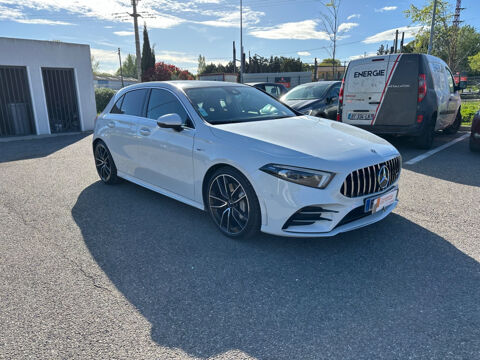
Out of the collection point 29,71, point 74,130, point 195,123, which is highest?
point 29,71

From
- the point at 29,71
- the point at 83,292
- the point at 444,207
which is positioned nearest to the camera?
the point at 83,292

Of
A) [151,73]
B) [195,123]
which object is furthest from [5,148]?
[151,73]

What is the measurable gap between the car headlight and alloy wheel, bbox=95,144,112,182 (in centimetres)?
340

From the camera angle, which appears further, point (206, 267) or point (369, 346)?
point (206, 267)

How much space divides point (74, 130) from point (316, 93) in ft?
32.9

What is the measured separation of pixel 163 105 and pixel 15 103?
11281 millimetres

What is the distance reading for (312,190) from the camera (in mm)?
2945

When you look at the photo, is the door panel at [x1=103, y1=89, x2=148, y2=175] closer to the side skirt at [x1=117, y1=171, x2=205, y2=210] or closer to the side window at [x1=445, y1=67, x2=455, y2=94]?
the side skirt at [x1=117, y1=171, x2=205, y2=210]

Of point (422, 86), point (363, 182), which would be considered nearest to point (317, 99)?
point (422, 86)

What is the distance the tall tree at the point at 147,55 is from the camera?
46.2m

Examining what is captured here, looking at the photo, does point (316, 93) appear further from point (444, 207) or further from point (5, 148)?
point (5, 148)

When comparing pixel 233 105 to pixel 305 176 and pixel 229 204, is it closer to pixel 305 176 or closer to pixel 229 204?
pixel 229 204

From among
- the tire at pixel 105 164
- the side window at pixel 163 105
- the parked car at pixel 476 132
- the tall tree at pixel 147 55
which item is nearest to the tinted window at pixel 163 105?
the side window at pixel 163 105

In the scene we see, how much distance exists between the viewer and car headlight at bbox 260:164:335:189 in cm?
295
